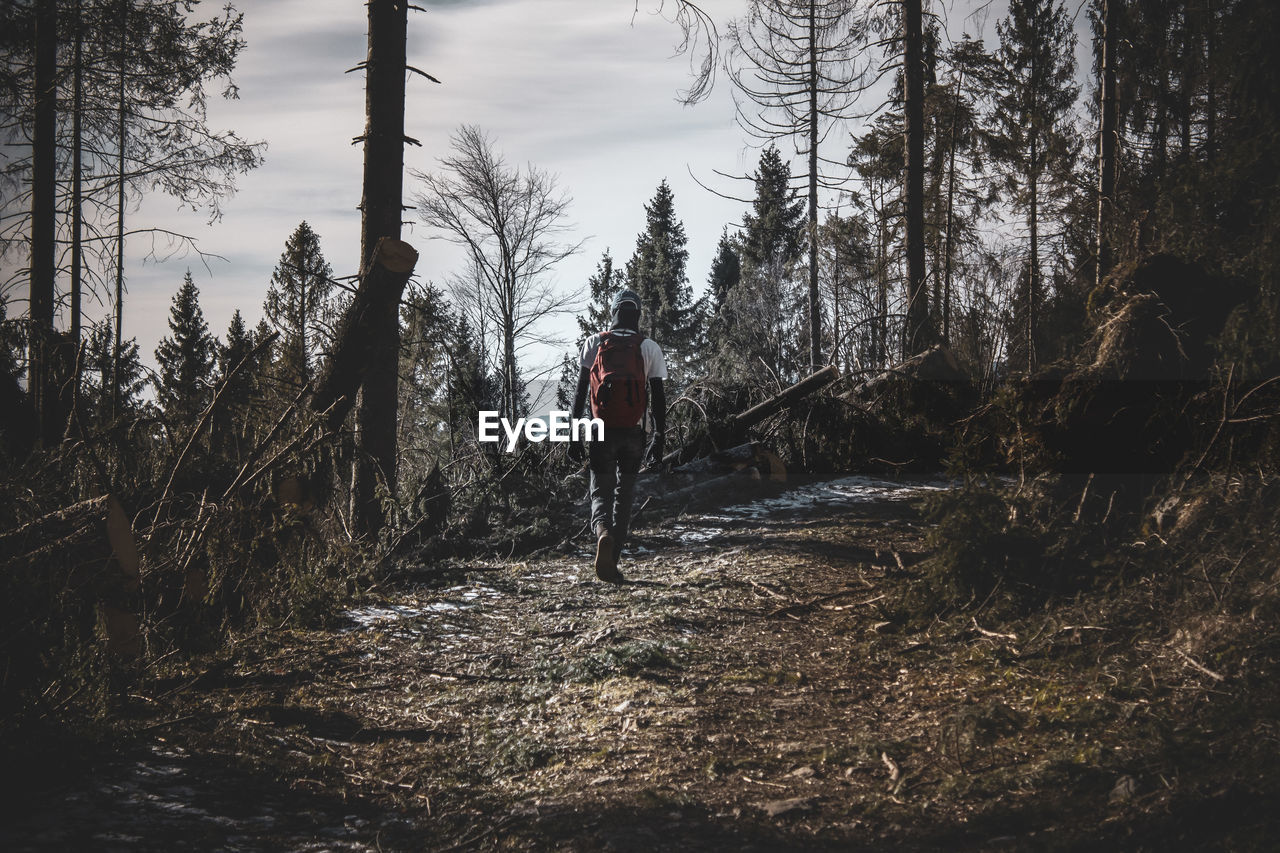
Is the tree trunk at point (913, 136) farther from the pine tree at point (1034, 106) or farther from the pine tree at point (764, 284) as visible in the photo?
the pine tree at point (764, 284)

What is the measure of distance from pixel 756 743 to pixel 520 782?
103cm

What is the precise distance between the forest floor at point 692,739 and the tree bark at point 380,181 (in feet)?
8.64

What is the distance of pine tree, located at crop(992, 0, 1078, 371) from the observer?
68.6ft

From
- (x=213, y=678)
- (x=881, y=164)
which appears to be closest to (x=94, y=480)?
(x=213, y=678)

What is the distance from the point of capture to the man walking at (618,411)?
6.90 meters

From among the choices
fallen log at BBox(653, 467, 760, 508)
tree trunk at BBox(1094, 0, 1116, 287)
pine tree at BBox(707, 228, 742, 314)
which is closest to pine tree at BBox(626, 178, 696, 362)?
pine tree at BBox(707, 228, 742, 314)

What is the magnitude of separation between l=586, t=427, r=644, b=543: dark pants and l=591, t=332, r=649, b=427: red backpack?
146 mm

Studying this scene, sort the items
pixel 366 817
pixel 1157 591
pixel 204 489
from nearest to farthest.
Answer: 1. pixel 366 817
2. pixel 1157 591
3. pixel 204 489

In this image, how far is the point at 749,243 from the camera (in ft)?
147

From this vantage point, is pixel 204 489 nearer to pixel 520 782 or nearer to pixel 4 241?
pixel 520 782

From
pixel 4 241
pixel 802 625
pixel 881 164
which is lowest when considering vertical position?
pixel 802 625

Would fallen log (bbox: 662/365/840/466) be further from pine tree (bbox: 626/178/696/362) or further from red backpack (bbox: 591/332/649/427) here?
pine tree (bbox: 626/178/696/362)

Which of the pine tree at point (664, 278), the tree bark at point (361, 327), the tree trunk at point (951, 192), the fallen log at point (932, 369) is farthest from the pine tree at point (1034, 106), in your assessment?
the pine tree at point (664, 278)

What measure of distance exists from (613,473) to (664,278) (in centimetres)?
4678
